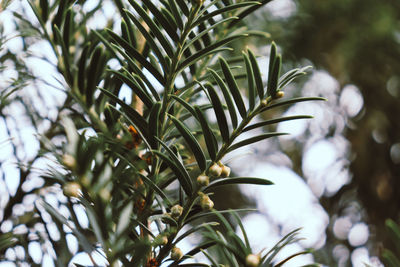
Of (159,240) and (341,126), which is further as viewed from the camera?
(341,126)

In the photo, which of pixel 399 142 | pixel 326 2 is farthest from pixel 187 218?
pixel 326 2

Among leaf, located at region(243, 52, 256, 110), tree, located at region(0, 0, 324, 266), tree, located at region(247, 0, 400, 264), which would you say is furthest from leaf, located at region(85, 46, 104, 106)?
tree, located at region(247, 0, 400, 264)

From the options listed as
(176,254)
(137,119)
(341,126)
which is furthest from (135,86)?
(341,126)

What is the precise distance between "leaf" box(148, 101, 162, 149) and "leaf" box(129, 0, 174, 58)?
0.19 feet

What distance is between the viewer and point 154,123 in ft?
0.97

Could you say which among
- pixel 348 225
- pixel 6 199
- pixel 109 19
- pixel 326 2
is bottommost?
pixel 348 225

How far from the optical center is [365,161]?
51.1 inches

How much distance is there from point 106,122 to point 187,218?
0.12 meters

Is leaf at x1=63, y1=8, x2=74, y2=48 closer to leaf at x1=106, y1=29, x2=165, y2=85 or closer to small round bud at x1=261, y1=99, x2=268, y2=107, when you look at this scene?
leaf at x1=106, y1=29, x2=165, y2=85

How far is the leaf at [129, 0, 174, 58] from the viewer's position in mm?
297

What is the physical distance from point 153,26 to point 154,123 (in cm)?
8

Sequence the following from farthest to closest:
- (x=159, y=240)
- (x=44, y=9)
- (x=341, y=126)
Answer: (x=341, y=126) < (x=44, y=9) < (x=159, y=240)

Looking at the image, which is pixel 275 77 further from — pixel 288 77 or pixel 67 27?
pixel 67 27

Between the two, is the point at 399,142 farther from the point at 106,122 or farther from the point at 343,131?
the point at 106,122
